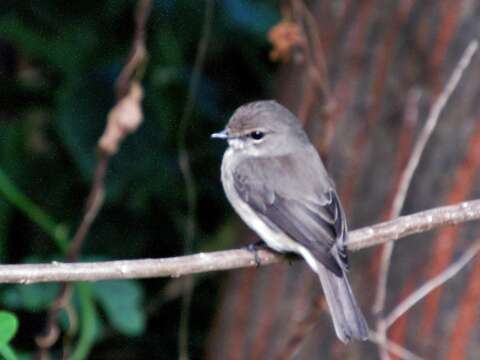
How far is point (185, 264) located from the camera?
3.89 metres

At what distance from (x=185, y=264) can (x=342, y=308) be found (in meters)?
1.01

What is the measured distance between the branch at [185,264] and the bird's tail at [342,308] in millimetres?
281

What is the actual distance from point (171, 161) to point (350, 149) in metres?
0.96

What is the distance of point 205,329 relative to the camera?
22.5 ft

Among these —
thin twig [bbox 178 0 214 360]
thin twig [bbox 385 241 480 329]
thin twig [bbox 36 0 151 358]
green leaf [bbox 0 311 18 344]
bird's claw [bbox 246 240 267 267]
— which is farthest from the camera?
thin twig [bbox 178 0 214 360]

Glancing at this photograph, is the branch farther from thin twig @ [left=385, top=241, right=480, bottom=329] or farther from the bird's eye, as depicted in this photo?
the bird's eye

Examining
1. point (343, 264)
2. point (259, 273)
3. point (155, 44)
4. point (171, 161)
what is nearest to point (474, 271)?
point (343, 264)

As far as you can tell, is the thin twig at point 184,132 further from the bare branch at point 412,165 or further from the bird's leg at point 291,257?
the bare branch at point 412,165

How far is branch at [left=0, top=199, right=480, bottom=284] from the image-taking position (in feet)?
12.3

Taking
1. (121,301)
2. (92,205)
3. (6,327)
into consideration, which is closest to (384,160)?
(121,301)

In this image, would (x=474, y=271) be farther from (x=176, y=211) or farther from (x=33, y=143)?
(x=33, y=143)

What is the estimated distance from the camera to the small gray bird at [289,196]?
185 inches

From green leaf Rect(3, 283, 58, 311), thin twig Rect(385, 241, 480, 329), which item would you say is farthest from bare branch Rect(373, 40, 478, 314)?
green leaf Rect(3, 283, 58, 311)

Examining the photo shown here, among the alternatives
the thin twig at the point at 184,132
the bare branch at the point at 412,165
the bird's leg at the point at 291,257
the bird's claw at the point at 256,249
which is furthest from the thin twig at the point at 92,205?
the bare branch at the point at 412,165
